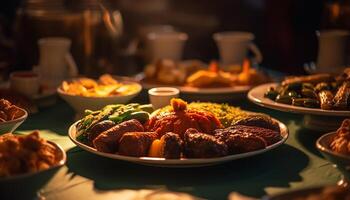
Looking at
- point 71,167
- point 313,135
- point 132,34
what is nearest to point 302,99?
point 313,135

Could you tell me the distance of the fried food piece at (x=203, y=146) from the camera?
1.52 m

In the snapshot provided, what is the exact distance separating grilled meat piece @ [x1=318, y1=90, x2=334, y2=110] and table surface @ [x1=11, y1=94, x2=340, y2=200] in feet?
0.46

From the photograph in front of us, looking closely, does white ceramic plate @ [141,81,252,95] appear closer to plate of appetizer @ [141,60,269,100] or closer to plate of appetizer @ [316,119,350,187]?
Result: plate of appetizer @ [141,60,269,100]

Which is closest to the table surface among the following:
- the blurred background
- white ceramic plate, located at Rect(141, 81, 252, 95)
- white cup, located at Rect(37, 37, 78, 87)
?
white ceramic plate, located at Rect(141, 81, 252, 95)

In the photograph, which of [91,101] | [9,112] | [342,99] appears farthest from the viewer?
[91,101]

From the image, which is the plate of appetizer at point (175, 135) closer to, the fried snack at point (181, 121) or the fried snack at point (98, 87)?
the fried snack at point (181, 121)

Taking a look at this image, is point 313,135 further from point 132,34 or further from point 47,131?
point 132,34

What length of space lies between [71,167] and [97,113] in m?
0.23

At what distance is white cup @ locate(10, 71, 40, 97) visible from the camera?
2324 mm

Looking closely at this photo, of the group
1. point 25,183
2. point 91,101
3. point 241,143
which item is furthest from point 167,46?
point 25,183

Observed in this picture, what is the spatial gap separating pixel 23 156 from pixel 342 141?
0.73m

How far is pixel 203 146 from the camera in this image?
152 cm

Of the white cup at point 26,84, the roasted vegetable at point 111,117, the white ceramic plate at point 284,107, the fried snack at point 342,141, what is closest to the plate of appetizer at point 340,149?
the fried snack at point 342,141

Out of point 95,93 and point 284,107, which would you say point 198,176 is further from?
point 95,93
